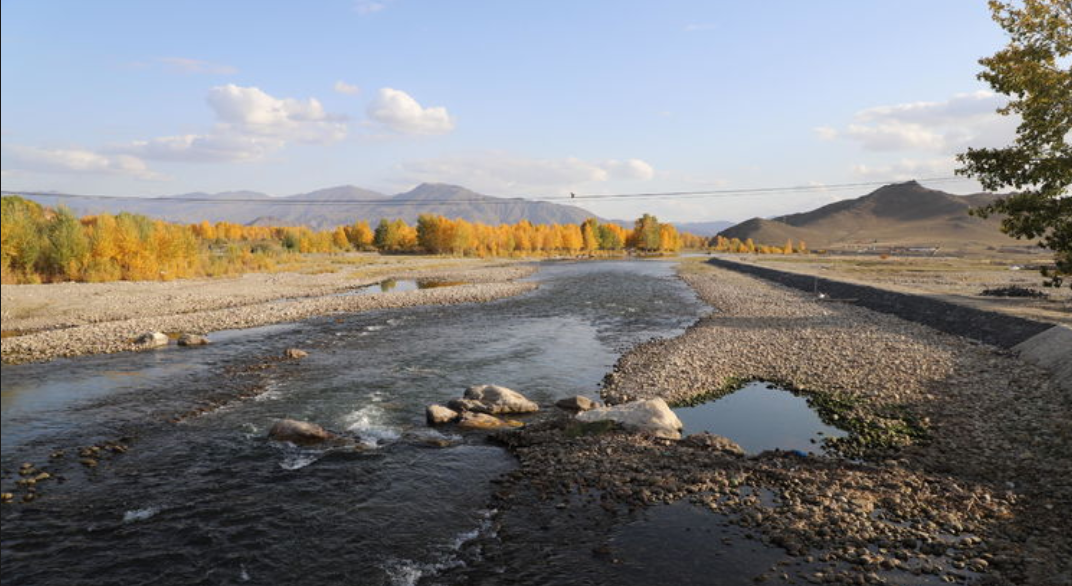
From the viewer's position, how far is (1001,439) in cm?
1590

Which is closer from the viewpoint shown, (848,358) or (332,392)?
(332,392)

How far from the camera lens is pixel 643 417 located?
58.9 feet

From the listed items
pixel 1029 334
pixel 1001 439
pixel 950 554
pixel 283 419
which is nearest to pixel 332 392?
pixel 283 419

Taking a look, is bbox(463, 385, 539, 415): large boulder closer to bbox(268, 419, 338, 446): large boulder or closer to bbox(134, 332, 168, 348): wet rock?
bbox(268, 419, 338, 446): large boulder

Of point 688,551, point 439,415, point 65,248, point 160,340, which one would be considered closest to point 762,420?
point 688,551

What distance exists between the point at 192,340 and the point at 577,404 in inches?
979

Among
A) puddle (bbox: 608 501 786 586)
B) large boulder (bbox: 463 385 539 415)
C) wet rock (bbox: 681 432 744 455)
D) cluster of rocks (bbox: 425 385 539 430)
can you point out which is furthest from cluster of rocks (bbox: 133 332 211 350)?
puddle (bbox: 608 501 786 586)

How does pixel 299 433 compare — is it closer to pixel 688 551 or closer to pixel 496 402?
pixel 496 402

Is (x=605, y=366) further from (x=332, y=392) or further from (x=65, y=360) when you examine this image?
(x=65, y=360)

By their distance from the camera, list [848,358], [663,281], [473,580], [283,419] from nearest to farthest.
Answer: [473,580], [283,419], [848,358], [663,281]

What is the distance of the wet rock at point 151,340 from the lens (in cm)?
3112

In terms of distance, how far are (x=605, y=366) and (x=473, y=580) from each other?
1821 cm

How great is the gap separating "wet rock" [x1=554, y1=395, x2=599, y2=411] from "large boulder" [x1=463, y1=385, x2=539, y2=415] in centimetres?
105

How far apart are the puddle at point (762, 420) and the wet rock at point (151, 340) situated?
2963 cm
